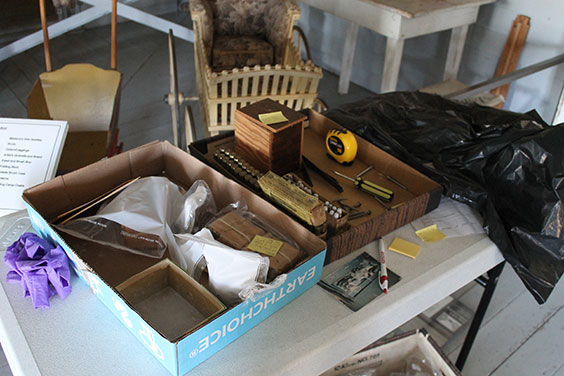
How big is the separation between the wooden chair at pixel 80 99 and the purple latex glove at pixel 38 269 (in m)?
1.09

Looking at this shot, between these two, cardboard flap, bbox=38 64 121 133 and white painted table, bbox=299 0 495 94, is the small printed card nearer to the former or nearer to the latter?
cardboard flap, bbox=38 64 121 133

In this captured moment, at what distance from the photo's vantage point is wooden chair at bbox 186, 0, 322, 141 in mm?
2068

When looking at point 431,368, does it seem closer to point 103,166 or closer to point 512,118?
point 512,118

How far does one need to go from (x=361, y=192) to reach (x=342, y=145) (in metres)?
0.16

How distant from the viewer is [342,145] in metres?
1.37

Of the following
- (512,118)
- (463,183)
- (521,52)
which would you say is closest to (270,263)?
(463,183)

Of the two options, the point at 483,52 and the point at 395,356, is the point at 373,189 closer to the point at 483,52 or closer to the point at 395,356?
the point at 395,356

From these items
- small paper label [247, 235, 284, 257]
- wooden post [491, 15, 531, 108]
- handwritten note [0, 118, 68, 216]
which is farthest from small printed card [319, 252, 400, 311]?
wooden post [491, 15, 531, 108]

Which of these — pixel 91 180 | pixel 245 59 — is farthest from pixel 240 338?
pixel 245 59

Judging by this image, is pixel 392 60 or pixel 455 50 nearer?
pixel 392 60

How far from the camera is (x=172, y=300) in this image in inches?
37.0

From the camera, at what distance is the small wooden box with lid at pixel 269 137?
1.24 m

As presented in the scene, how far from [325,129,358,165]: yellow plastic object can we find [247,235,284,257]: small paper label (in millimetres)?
470

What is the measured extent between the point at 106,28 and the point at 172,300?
431 cm
